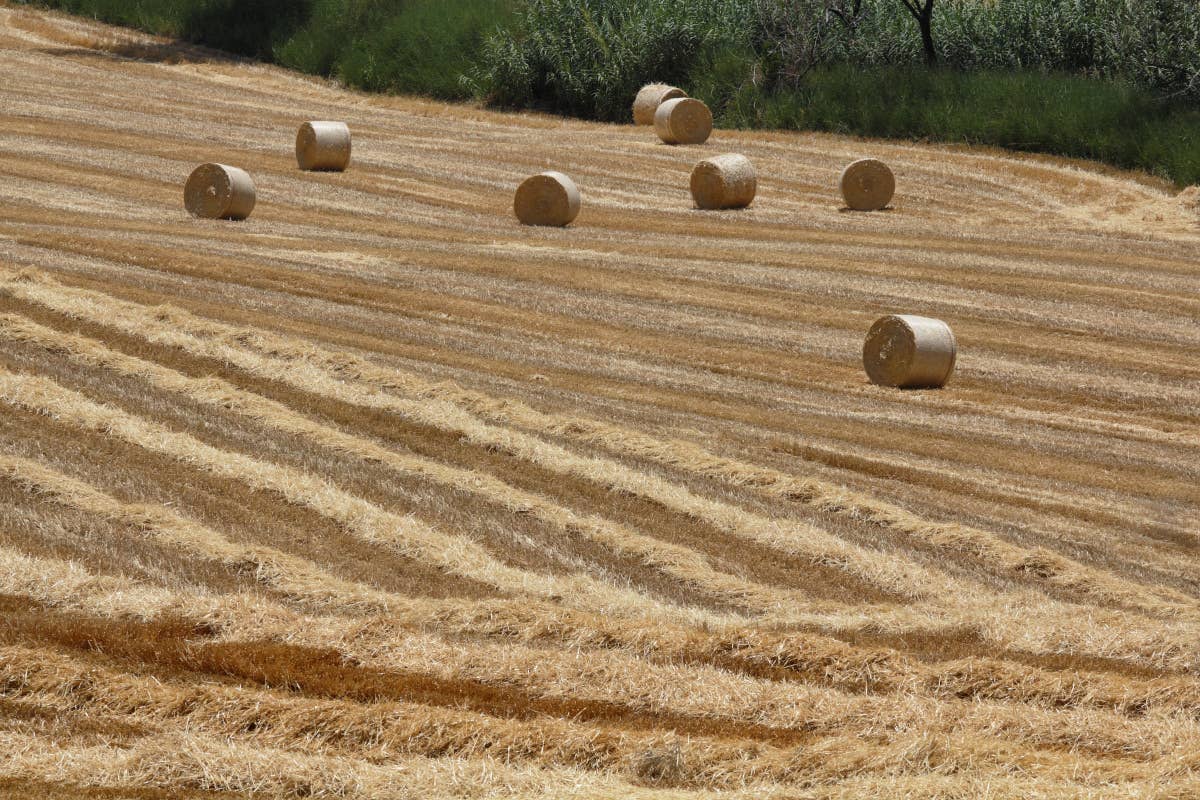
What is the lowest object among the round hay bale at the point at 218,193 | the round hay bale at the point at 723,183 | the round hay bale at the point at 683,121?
the round hay bale at the point at 218,193

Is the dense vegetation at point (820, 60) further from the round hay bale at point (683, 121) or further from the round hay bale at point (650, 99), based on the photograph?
the round hay bale at point (683, 121)

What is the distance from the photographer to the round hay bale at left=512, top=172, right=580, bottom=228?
30.8 metres

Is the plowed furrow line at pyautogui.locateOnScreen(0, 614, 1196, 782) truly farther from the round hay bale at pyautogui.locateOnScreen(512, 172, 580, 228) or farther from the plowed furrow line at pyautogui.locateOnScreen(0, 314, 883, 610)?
the round hay bale at pyautogui.locateOnScreen(512, 172, 580, 228)

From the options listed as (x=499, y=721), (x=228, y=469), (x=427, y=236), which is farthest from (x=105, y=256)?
(x=499, y=721)

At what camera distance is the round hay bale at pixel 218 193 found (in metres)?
28.8

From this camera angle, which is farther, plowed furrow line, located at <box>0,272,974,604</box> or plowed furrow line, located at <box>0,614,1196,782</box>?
plowed furrow line, located at <box>0,272,974,604</box>

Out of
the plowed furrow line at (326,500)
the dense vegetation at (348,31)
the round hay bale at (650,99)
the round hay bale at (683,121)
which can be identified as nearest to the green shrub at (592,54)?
the dense vegetation at (348,31)

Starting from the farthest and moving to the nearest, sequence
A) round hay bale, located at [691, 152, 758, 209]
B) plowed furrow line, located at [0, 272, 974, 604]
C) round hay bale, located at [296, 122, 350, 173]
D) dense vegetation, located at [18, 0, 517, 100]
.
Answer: dense vegetation, located at [18, 0, 517, 100], round hay bale, located at [296, 122, 350, 173], round hay bale, located at [691, 152, 758, 209], plowed furrow line, located at [0, 272, 974, 604]

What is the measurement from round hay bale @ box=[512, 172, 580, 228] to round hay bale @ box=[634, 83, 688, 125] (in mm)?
13887

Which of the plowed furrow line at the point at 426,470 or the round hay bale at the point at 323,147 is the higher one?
the round hay bale at the point at 323,147

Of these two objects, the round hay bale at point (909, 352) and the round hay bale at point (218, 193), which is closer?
the round hay bale at point (909, 352)

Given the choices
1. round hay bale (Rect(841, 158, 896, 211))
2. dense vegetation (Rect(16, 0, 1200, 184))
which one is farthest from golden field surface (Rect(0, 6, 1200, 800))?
dense vegetation (Rect(16, 0, 1200, 184))

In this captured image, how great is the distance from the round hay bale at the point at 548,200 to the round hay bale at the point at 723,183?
3.55 m

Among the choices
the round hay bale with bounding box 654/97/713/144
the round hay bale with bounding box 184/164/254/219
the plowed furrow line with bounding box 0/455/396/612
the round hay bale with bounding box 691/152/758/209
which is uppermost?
the round hay bale with bounding box 654/97/713/144
